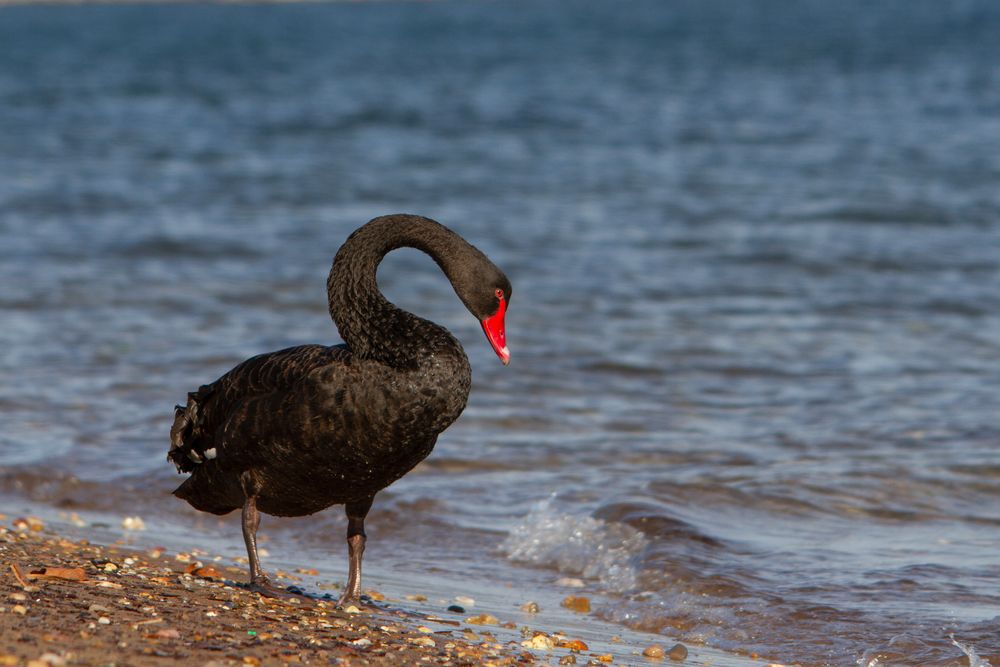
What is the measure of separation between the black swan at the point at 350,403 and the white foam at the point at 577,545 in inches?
62.7

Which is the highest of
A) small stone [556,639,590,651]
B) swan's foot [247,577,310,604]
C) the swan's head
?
the swan's head

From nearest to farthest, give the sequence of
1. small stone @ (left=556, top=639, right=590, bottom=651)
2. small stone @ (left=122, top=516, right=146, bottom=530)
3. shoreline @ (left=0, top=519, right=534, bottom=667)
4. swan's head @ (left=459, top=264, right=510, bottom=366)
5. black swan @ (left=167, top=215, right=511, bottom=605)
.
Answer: shoreline @ (left=0, top=519, right=534, bottom=667) < black swan @ (left=167, top=215, right=511, bottom=605) < small stone @ (left=556, top=639, right=590, bottom=651) < swan's head @ (left=459, top=264, right=510, bottom=366) < small stone @ (left=122, top=516, right=146, bottom=530)

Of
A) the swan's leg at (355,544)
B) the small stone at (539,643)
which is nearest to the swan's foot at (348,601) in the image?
the swan's leg at (355,544)

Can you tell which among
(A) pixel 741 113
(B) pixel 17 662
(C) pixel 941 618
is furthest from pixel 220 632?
(A) pixel 741 113

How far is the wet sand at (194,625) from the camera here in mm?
4062

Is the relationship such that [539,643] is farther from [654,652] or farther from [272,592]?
[272,592]

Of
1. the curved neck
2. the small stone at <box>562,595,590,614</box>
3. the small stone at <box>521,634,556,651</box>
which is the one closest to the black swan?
the curved neck

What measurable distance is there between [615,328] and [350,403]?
7.30 m

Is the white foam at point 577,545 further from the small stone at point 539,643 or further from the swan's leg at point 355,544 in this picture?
the swan's leg at point 355,544

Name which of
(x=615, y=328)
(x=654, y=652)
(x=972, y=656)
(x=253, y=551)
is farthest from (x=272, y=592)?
(x=615, y=328)

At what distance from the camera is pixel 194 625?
→ 14.8 feet

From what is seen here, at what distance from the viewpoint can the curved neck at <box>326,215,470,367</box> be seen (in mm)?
5184

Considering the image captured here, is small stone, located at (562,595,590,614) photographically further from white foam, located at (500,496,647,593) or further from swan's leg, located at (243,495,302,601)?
swan's leg, located at (243,495,302,601)

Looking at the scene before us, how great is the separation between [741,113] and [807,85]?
23.7 ft
